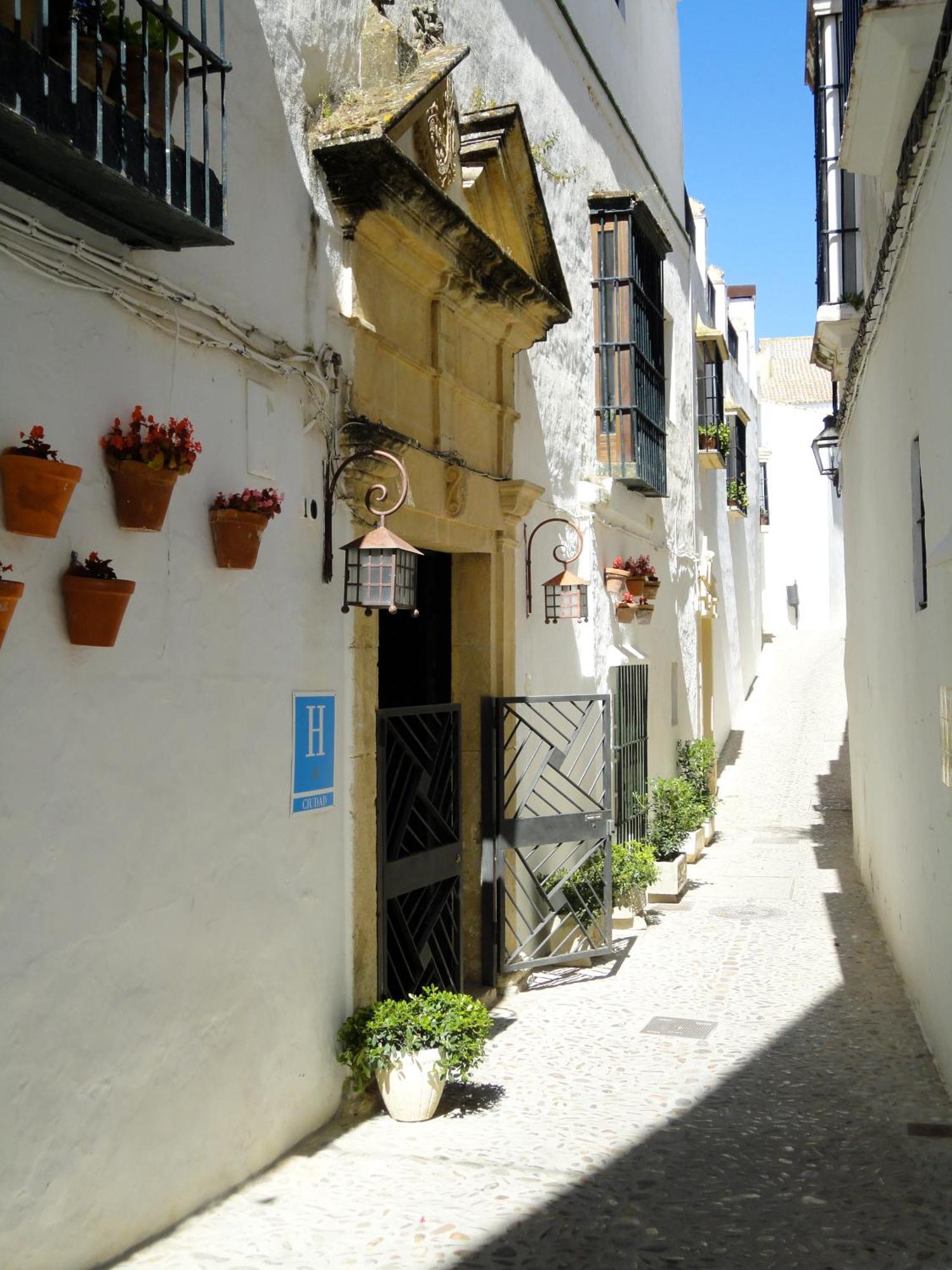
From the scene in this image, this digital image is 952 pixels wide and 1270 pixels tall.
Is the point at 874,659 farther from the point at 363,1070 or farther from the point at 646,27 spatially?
the point at 646,27

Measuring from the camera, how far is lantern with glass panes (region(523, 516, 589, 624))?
757 cm

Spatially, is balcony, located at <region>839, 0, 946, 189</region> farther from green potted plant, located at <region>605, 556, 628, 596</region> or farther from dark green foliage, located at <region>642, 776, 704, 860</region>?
dark green foliage, located at <region>642, 776, 704, 860</region>

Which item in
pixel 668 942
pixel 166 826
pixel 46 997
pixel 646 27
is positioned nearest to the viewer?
pixel 46 997

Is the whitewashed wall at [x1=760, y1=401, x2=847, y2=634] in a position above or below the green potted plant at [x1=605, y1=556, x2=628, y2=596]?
above

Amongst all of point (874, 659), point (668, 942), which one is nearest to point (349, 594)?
point (668, 942)

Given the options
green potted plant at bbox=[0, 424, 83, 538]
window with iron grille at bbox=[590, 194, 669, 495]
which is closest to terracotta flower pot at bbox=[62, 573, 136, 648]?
green potted plant at bbox=[0, 424, 83, 538]

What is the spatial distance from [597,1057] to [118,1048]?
297cm

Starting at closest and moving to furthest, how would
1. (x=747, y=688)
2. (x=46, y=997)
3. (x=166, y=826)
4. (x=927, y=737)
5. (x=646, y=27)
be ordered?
(x=46, y=997)
(x=166, y=826)
(x=927, y=737)
(x=646, y=27)
(x=747, y=688)

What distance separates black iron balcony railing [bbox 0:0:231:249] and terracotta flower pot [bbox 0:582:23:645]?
1.10m

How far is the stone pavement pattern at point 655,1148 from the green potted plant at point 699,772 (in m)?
3.33

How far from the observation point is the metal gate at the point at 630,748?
9492 mm

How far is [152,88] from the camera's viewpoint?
3.55 m

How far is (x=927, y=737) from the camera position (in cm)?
582

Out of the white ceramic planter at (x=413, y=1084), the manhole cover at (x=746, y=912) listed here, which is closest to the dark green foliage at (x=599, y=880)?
the manhole cover at (x=746, y=912)
